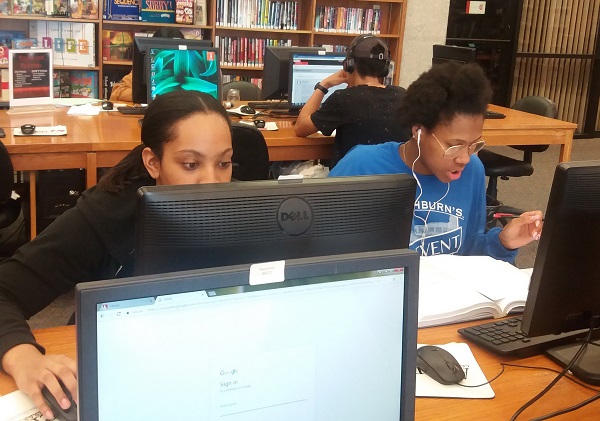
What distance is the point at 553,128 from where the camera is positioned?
3938 millimetres

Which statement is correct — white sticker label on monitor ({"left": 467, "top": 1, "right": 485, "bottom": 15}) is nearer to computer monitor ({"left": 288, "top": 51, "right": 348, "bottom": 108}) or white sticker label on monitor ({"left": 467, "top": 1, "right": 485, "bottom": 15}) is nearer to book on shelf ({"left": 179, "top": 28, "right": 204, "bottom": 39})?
book on shelf ({"left": 179, "top": 28, "right": 204, "bottom": 39})

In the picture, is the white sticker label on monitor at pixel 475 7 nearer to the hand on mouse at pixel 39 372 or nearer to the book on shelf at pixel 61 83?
the book on shelf at pixel 61 83

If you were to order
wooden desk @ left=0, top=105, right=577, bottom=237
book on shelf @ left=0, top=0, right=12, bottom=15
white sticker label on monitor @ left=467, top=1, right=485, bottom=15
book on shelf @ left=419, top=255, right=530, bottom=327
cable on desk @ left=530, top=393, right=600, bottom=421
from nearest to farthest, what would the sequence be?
1. cable on desk @ left=530, top=393, right=600, bottom=421
2. book on shelf @ left=419, top=255, right=530, bottom=327
3. wooden desk @ left=0, top=105, right=577, bottom=237
4. book on shelf @ left=0, top=0, right=12, bottom=15
5. white sticker label on monitor @ left=467, top=1, right=485, bottom=15

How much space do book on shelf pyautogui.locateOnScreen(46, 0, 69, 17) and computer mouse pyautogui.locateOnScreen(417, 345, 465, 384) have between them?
4.41 m

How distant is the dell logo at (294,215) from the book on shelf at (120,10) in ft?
14.7

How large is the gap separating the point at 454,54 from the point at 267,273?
11.2ft

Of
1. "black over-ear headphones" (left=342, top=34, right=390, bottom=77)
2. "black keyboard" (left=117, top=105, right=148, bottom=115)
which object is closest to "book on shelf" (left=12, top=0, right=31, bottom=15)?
"black keyboard" (left=117, top=105, right=148, bottom=115)

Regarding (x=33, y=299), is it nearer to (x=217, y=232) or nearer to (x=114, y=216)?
(x=114, y=216)

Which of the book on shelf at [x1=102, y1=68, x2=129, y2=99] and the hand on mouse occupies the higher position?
the book on shelf at [x1=102, y1=68, x2=129, y2=99]

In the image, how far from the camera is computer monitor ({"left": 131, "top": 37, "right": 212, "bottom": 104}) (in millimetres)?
3492

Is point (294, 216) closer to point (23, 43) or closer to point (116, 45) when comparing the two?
point (23, 43)

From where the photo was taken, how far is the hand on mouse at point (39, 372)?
104cm

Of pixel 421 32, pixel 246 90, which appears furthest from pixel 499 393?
pixel 421 32

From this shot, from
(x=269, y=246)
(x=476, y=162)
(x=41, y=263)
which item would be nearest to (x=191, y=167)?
(x=41, y=263)
